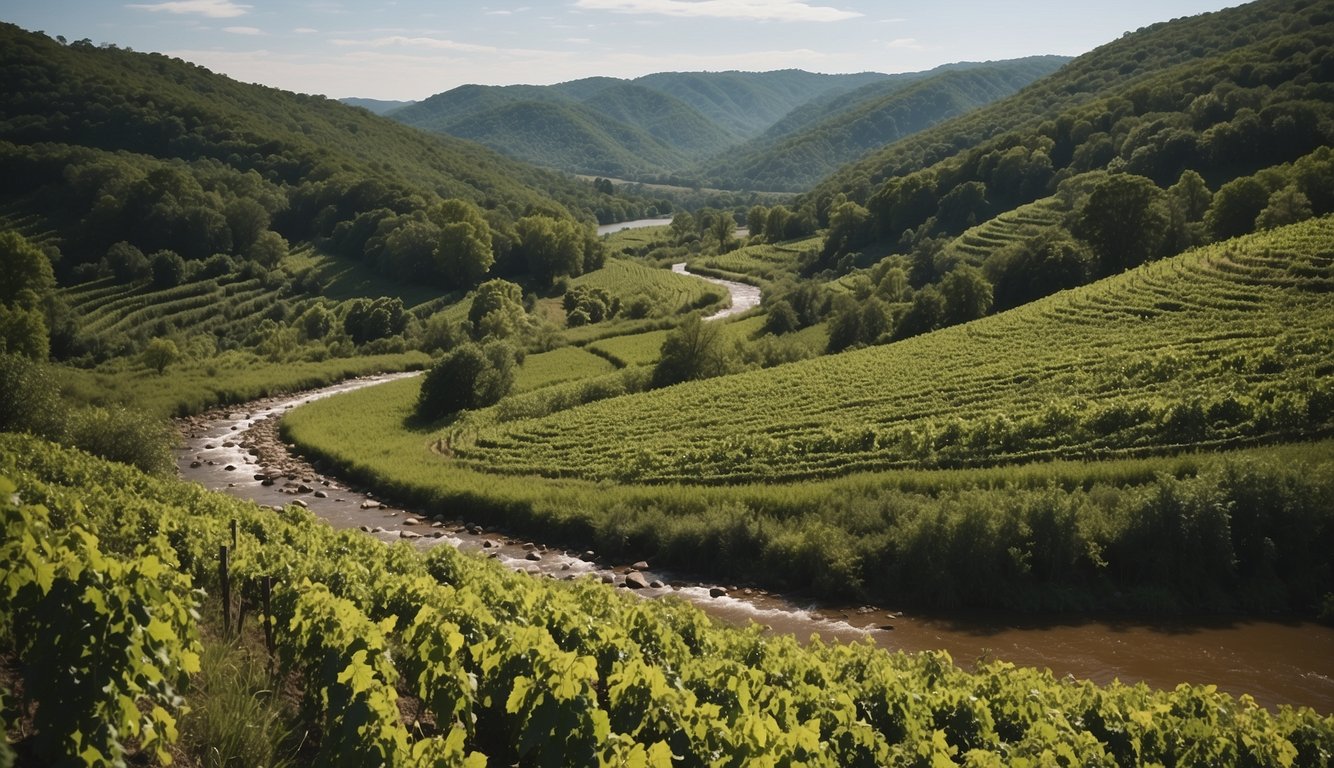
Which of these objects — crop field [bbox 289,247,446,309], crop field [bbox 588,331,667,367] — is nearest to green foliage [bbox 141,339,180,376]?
crop field [bbox 289,247,446,309]

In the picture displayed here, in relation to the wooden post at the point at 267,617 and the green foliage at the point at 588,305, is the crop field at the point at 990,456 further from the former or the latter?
the green foliage at the point at 588,305

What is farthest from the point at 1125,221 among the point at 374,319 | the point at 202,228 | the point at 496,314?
the point at 202,228

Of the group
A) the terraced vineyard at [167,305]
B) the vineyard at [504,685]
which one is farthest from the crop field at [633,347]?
the vineyard at [504,685]

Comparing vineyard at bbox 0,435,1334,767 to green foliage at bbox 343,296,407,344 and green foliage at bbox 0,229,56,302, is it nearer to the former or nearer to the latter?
green foliage at bbox 0,229,56,302

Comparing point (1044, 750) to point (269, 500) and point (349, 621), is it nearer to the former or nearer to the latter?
point (349, 621)

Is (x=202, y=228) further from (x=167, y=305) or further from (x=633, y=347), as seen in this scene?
(x=633, y=347)
